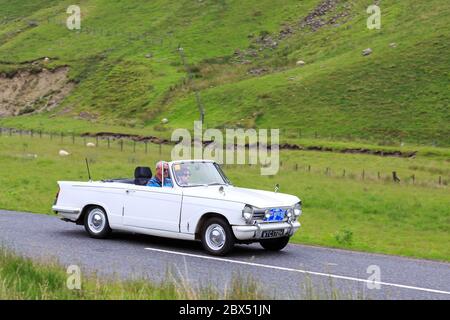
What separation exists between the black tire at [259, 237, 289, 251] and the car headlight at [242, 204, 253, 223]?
1440 mm

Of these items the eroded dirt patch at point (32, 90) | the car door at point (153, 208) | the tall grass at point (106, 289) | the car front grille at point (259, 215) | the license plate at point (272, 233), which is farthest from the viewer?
the eroded dirt patch at point (32, 90)

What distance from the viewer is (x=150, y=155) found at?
45625 millimetres

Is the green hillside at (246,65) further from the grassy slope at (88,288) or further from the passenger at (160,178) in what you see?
the grassy slope at (88,288)

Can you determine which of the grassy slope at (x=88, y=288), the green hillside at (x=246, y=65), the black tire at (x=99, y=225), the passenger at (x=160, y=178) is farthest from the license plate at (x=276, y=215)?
the green hillside at (x=246, y=65)

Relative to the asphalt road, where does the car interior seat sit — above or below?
above

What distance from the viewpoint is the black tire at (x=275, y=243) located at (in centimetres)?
1453

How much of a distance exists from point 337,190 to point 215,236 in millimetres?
18376

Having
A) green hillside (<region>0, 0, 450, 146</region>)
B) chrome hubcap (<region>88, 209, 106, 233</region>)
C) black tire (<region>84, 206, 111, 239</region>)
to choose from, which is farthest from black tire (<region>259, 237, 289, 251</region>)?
green hillside (<region>0, 0, 450, 146</region>)

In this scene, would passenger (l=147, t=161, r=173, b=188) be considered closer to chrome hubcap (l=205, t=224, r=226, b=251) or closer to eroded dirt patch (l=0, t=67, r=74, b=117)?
chrome hubcap (l=205, t=224, r=226, b=251)

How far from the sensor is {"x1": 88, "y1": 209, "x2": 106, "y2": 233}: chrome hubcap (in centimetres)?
1518

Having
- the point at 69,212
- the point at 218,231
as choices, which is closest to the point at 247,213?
the point at 218,231

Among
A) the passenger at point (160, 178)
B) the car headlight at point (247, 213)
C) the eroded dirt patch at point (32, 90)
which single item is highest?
the eroded dirt patch at point (32, 90)

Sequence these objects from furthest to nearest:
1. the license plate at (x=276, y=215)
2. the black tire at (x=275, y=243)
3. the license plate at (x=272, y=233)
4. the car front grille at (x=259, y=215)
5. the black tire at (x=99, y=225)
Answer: the black tire at (x=99, y=225)
the black tire at (x=275, y=243)
the license plate at (x=276, y=215)
the license plate at (x=272, y=233)
the car front grille at (x=259, y=215)

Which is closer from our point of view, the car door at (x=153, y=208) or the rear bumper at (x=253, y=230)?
the rear bumper at (x=253, y=230)
